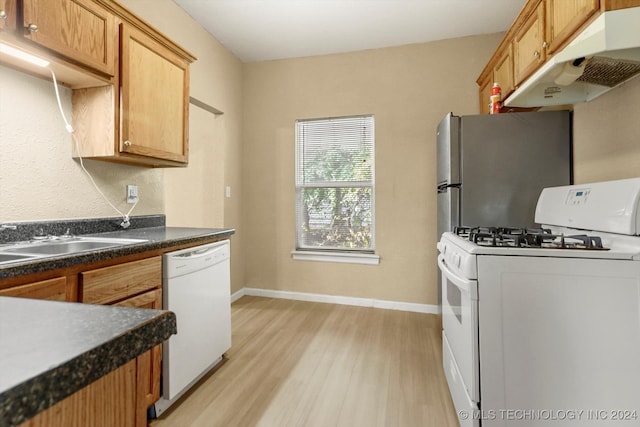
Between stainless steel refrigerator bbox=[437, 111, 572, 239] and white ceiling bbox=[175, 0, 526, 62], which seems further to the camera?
white ceiling bbox=[175, 0, 526, 62]

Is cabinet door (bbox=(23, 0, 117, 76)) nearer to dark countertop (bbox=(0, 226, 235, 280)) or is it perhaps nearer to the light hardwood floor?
dark countertop (bbox=(0, 226, 235, 280))

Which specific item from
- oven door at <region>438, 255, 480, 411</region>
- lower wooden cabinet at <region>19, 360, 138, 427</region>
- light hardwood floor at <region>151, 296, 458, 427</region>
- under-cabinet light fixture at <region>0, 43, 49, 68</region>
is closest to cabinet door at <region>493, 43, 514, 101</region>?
oven door at <region>438, 255, 480, 411</region>

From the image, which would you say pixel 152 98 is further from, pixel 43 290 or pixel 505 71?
pixel 505 71

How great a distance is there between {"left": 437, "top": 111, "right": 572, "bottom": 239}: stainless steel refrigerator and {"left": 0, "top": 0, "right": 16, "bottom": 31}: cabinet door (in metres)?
2.46

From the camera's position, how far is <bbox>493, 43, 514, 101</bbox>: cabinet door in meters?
2.26

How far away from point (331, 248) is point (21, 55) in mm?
2784

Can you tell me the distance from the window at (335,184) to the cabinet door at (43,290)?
8.27 ft

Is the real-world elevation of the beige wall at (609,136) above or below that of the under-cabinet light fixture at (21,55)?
below

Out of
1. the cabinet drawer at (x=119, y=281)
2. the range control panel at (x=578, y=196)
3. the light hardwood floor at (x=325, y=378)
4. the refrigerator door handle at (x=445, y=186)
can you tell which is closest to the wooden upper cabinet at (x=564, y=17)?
the range control panel at (x=578, y=196)

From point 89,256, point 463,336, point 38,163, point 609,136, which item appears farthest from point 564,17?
point 38,163

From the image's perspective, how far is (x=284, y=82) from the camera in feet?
11.7

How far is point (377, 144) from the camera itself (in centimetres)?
329

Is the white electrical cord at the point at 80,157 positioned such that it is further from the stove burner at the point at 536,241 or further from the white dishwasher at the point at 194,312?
the stove burner at the point at 536,241

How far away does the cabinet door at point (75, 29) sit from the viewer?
1348 millimetres
